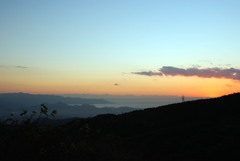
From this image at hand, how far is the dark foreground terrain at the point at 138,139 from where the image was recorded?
6857 millimetres

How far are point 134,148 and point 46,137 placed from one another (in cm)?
1356

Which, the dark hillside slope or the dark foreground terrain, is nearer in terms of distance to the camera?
the dark foreground terrain

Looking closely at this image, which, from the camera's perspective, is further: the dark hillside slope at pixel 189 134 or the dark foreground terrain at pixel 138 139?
the dark hillside slope at pixel 189 134

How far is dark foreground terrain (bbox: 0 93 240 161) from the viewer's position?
6857mm

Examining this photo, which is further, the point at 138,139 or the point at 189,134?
the point at 138,139

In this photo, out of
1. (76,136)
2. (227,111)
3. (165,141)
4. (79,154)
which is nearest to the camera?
(76,136)

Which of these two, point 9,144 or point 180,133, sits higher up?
point 9,144

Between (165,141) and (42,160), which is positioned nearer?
(42,160)

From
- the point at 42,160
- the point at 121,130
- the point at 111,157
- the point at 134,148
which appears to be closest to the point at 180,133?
the point at 134,148

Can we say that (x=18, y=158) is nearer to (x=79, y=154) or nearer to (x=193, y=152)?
(x=79, y=154)

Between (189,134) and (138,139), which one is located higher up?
(189,134)

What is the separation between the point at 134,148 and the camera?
19344mm

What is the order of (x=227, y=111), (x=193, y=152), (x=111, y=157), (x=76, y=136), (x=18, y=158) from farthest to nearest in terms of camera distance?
1. (x=227, y=111)
2. (x=193, y=152)
3. (x=111, y=157)
4. (x=76, y=136)
5. (x=18, y=158)

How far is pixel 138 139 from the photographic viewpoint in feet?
76.7
